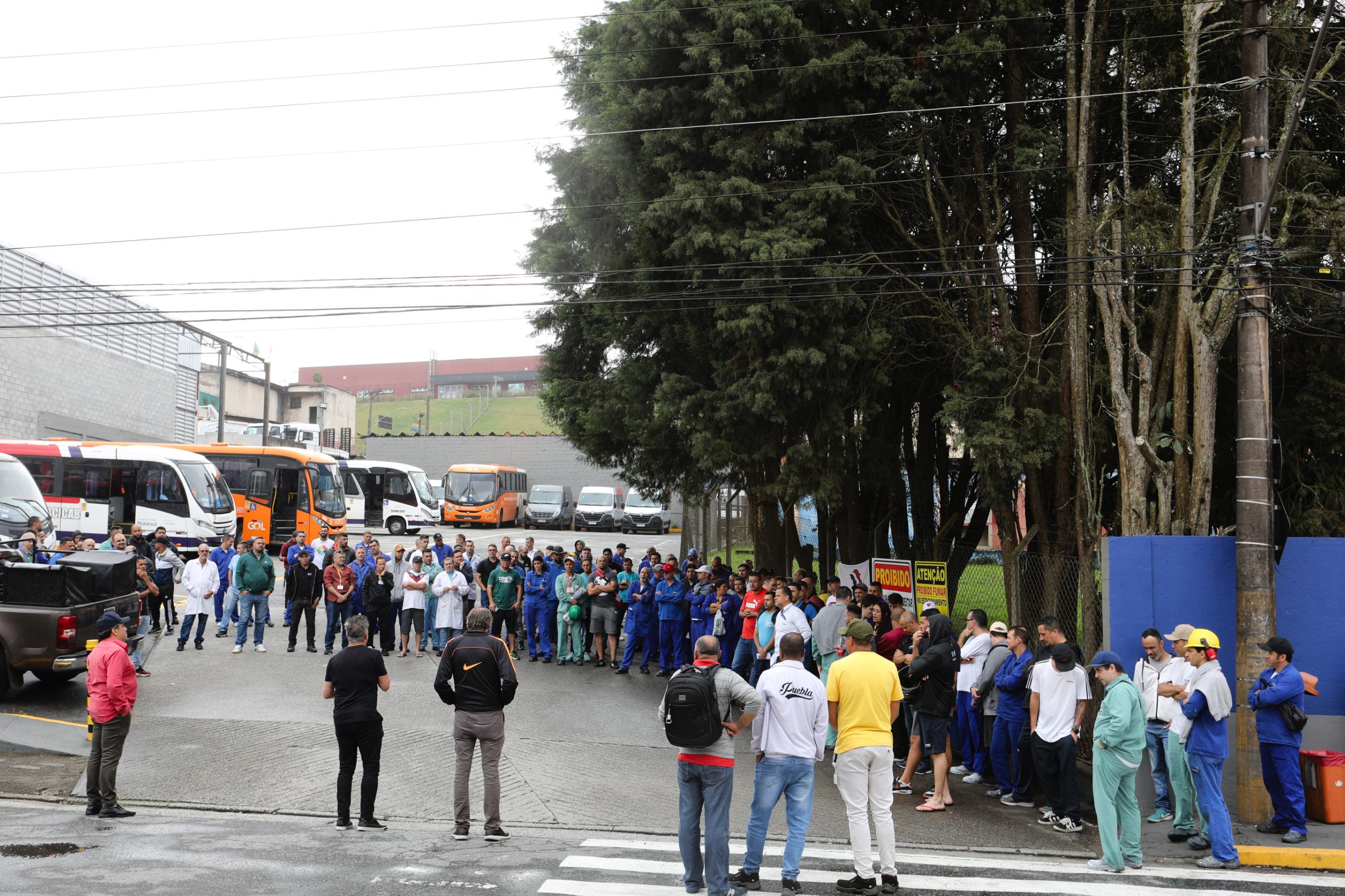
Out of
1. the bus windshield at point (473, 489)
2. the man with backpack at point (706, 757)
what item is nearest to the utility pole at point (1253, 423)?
the man with backpack at point (706, 757)

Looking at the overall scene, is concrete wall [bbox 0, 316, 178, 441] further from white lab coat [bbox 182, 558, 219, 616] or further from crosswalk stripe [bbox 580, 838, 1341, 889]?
crosswalk stripe [bbox 580, 838, 1341, 889]

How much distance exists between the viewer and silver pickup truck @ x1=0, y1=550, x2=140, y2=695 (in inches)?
504

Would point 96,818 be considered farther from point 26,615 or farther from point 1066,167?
point 1066,167

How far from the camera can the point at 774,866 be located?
26.6ft

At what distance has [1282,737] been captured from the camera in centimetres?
925

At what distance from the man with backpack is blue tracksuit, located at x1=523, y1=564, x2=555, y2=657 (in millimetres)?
10550

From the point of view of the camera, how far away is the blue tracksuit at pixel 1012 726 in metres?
10.3

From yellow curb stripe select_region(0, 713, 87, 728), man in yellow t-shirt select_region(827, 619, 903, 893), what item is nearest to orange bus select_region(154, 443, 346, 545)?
yellow curb stripe select_region(0, 713, 87, 728)

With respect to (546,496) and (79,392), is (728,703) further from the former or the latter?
(546,496)

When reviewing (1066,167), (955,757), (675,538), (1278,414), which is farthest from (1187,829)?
(675,538)

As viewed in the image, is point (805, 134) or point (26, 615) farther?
point (805, 134)

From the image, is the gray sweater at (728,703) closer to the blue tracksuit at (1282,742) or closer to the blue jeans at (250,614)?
the blue tracksuit at (1282,742)

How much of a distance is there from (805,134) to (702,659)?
32.6 ft

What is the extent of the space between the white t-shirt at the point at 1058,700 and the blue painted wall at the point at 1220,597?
142 cm
